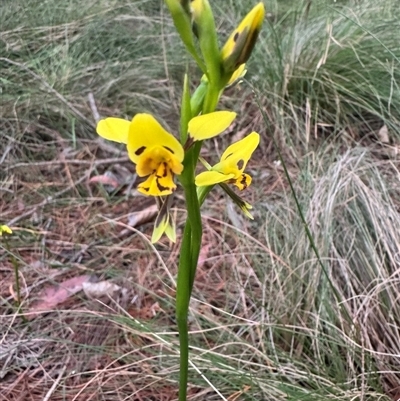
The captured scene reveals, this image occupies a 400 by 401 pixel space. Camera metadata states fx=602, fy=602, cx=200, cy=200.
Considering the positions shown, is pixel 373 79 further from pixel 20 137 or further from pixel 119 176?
pixel 20 137

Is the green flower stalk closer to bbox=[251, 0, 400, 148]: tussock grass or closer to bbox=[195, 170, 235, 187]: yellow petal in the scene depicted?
bbox=[195, 170, 235, 187]: yellow petal

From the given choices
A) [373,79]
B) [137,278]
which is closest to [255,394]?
[137,278]

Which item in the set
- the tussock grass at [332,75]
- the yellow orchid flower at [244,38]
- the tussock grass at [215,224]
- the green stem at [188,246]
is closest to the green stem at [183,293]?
the green stem at [188,246]

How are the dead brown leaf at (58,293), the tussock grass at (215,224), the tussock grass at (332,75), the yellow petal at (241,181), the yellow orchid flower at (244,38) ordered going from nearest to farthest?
the yellow orchid flower at (244,38) < the yellow petal at (241,181) < the tussock grass at (215,224) < the dead brown leaf at (58,293) < the tussock grass at (332,75)

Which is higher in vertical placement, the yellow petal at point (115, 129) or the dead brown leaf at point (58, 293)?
the yellow petal at point (115, 129)

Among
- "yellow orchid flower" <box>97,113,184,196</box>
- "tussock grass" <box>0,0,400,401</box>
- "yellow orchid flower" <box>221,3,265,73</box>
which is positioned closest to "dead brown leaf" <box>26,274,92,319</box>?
"tussock grass" <box>0,0,400,401</box>

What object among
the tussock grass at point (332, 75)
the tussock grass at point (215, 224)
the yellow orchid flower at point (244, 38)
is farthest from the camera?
the tussock grass at point (332, 75)

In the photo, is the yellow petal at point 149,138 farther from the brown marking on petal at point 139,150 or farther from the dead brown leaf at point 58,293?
A: the dead brown leaf at point 58,293
